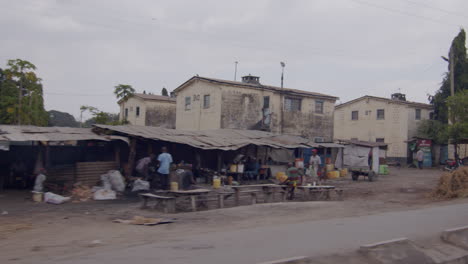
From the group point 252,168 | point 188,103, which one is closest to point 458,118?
point 252,168

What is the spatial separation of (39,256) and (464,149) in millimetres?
39135

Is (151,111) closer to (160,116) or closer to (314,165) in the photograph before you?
(160,116)

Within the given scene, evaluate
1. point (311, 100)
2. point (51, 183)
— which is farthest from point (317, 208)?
point (311, 100)

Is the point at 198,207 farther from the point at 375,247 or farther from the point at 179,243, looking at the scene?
the point at 375,247

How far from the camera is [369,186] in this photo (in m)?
21.1

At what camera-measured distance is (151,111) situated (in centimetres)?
4072

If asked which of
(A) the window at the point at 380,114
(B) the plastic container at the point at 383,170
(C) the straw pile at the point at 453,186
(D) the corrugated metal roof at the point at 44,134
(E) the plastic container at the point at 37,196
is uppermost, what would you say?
(A) the window at the point at 380,114

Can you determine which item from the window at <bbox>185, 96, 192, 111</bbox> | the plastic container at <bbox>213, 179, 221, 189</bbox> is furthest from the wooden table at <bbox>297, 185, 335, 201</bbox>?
the window at <bbox>185, 96, 192, 111</bbox>

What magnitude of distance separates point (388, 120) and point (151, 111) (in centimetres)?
2310

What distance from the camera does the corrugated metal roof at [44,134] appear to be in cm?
1362

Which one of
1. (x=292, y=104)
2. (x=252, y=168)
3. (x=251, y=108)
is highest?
(x=292, y=104)

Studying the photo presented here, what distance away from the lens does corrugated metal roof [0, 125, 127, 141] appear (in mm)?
13625

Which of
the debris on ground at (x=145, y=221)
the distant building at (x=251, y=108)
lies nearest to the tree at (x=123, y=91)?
the distant building at (x=251, y=108)

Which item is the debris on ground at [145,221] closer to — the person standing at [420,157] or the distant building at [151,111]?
the person standing at [420,157]
